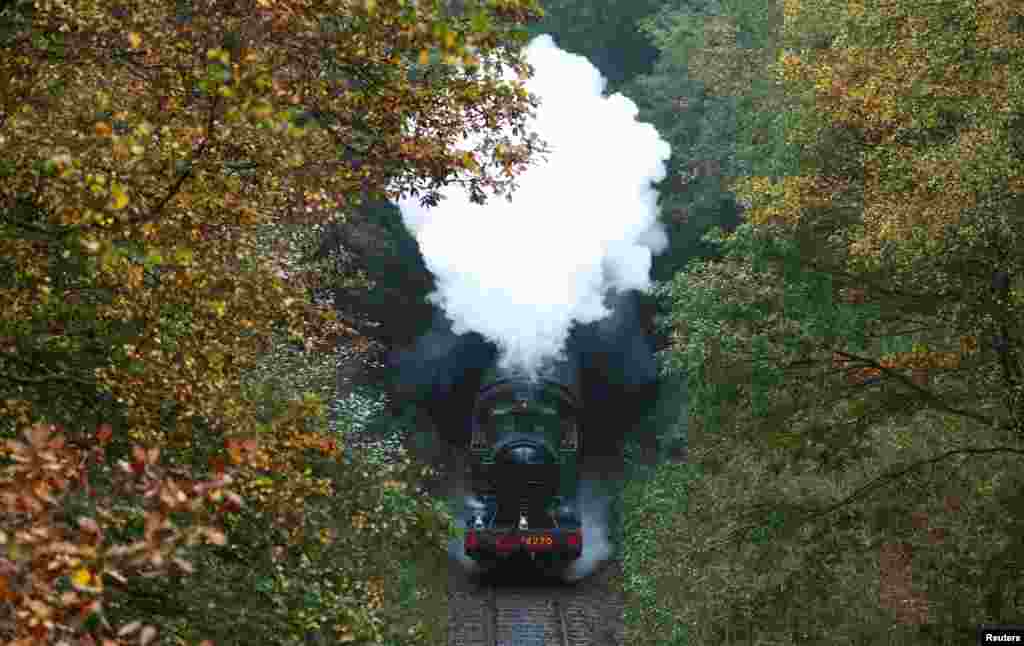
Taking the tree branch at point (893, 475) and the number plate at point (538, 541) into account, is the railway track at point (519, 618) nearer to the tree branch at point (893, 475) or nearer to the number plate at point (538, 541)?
the number plate at point (538, 541)

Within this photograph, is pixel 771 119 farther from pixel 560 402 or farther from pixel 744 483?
A: pixel 744 483

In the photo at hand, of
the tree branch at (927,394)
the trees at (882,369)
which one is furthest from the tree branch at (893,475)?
the tree branch at (927,394)

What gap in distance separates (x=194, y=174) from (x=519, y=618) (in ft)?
49.2

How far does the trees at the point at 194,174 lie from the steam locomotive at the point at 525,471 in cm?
1175

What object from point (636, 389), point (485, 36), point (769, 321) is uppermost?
point (636, 389)

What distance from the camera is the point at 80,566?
14.3 feet

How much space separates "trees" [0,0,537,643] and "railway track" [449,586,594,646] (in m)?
11.7

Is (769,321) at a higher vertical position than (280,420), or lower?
higher

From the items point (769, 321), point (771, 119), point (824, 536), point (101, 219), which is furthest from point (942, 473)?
point (771, 119)

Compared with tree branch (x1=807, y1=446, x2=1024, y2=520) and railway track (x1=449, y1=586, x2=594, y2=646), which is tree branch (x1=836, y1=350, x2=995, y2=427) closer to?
tree branch (x1=807, y1=446, x2=1024, y2=520)

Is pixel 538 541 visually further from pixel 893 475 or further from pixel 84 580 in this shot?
pixel 84 580

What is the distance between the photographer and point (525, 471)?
19797 mm

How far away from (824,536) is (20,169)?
879 cm

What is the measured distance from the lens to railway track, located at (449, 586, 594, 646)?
62.3 ft
